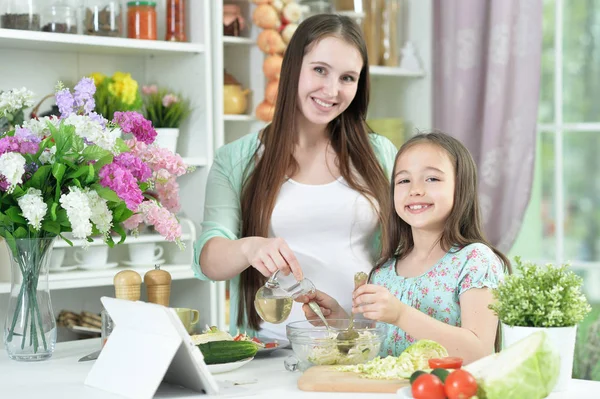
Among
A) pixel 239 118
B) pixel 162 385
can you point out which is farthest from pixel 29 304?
pixel 239 118

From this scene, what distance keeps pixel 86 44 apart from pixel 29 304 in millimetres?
1334

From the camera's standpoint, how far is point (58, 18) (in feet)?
9.53

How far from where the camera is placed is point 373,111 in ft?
13.2

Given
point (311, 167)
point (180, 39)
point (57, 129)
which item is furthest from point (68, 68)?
point (57, 129)

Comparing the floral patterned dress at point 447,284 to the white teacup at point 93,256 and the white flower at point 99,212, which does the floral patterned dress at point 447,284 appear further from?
the white teacup at point 93,256

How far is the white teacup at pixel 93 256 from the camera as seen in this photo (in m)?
2.94

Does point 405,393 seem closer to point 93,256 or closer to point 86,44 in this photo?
point 93,256

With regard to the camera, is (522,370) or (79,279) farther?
(79,279)

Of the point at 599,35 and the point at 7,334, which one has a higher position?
the point at 599,35

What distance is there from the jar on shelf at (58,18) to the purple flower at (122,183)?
130cm

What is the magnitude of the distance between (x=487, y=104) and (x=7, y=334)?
211 cm

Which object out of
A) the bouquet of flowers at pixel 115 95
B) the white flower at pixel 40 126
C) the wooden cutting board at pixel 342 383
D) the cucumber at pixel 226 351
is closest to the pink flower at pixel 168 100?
the bouquet of flowers at pixel 115 95

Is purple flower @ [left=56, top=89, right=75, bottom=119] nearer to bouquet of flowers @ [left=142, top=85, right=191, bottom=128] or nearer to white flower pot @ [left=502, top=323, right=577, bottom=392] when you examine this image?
white flower pot @ [left=502, top=323, right=577, bottom=392]

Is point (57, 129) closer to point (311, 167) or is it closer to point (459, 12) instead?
point (311, 167)
